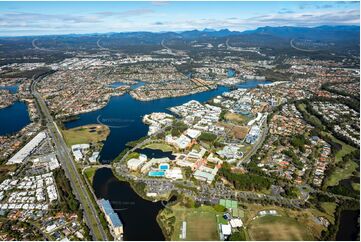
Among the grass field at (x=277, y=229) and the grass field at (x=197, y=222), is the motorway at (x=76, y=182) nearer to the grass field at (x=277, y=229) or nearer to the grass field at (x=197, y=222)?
the grass field at (x=197, y=222)

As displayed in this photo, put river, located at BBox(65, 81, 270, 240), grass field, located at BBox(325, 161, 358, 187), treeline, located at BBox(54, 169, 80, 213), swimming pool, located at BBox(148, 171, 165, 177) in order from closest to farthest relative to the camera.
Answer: river, located at BBox(65, 81, 270, 240)
treeline, located at BBox(54, 169, 80, 213)
grass field, located at BBox(325, 161, 358, 187)
swimming pool, located at BBox(148, 171, 165, 177)

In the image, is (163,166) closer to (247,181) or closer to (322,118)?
(247,181)

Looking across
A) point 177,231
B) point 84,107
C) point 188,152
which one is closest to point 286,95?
point 188,152

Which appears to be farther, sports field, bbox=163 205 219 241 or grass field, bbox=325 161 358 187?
grass field, bbox=325 161 358 187

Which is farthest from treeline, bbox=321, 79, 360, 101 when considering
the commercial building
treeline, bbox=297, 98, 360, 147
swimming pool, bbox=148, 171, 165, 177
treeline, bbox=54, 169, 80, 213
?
treeline, bbox=54, 169, 80, 213

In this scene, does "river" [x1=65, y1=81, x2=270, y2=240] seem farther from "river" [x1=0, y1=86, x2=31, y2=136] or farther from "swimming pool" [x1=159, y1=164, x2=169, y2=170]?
"river" [x1=0, y1=86, x2=31, y2=136]

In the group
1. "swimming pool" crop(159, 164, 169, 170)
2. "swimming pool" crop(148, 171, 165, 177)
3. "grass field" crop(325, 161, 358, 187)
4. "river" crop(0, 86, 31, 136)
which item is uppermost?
"swimming pool" crop(159, 164, 169, 170)

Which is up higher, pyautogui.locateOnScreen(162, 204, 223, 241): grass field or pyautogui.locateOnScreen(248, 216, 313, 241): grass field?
pyautogui.locateOnScreen(162, 204, 223, 241): grass field

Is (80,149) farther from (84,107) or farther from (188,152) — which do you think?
(84,107)
